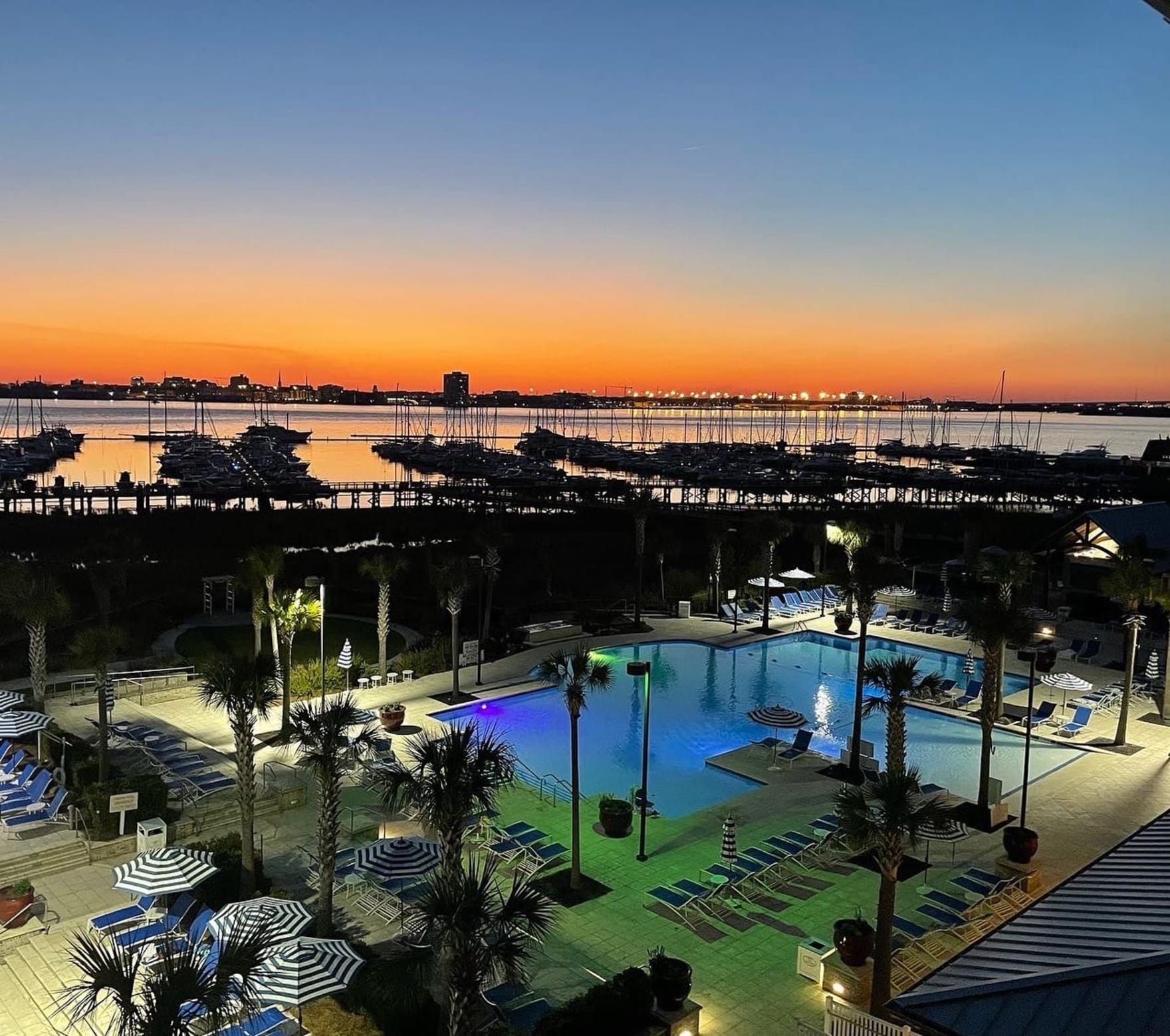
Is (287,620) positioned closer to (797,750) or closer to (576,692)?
(576,692)

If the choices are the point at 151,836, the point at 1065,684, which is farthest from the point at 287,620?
the point at 1065,684

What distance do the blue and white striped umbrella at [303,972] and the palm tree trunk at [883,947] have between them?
6209mm

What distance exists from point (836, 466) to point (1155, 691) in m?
82.9

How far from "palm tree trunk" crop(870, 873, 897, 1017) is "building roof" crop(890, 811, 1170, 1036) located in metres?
3.47

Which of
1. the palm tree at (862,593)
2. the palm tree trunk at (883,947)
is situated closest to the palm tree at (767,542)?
the palm tree at (862,593)

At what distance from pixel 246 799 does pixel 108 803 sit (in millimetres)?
3513

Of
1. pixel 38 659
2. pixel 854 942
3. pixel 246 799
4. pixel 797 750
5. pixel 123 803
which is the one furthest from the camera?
pixel 38 659

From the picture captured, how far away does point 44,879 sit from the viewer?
14.3 meters

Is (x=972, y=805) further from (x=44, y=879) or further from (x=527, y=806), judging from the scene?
(x=44, y=879)

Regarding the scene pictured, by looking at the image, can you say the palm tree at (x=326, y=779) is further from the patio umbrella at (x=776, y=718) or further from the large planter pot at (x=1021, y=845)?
the large planter pot at (x=1021, y=845)

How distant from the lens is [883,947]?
10.8 meters

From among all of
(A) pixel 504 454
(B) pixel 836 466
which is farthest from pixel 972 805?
(A) pixel 504 454

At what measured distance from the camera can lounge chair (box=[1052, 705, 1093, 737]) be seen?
71.6 ft

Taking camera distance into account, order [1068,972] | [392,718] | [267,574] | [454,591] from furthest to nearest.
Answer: [454,591] < [267,574] < [392,718] < [1068,972]
